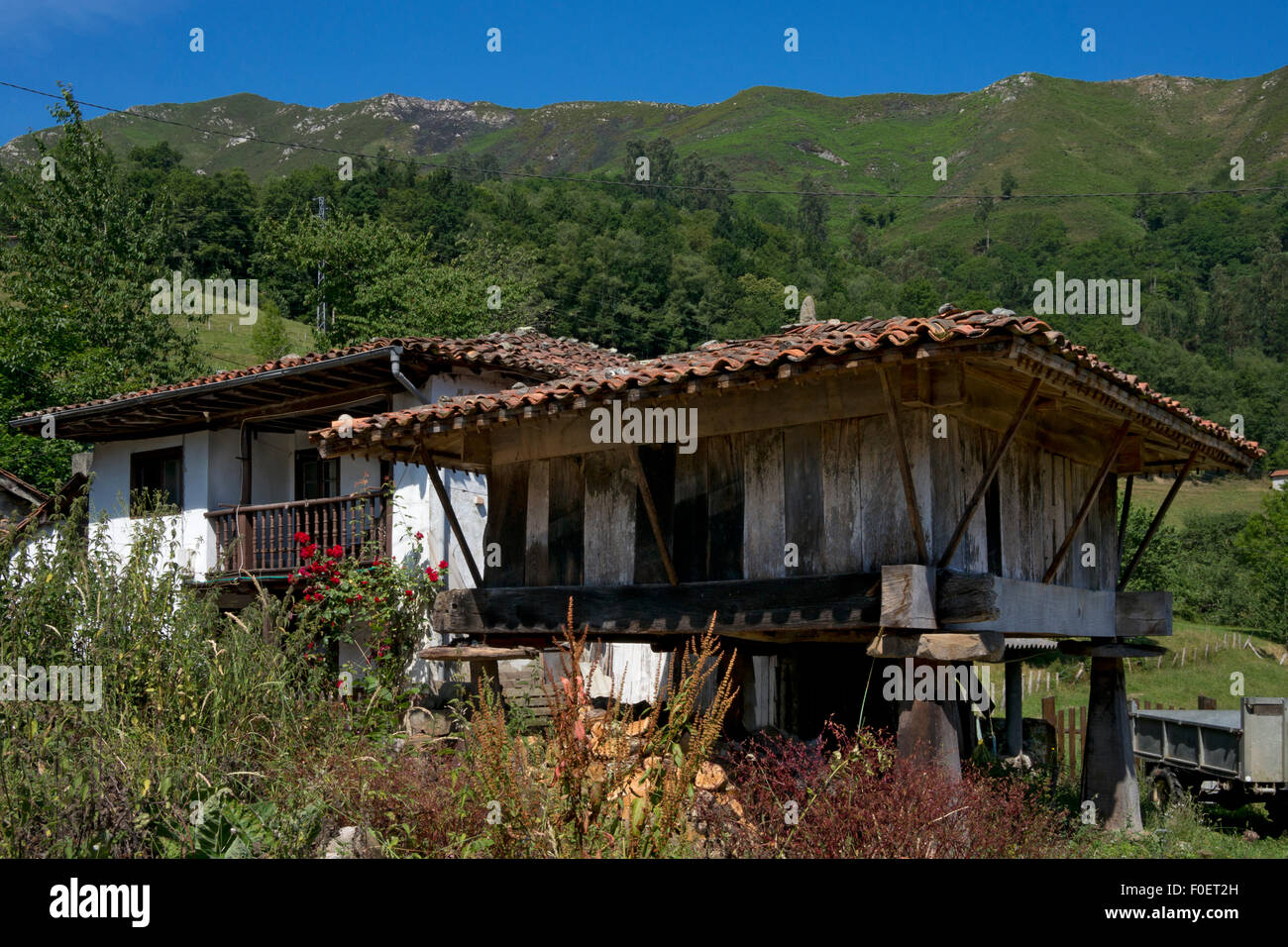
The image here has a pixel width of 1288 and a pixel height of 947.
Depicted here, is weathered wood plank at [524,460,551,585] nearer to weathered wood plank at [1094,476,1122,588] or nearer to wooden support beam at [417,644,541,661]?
wooden support beam at [417,644,541,661]

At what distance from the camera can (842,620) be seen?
24.1ft

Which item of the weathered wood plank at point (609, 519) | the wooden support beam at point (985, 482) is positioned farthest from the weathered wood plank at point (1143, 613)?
the weathered wood plank at point (609, 519)

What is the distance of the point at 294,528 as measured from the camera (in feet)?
50.4

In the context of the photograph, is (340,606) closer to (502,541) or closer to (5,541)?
(502,541)

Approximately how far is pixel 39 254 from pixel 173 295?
3.77 m

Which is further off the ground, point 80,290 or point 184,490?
point 80,290

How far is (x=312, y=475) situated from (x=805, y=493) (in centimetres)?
1158

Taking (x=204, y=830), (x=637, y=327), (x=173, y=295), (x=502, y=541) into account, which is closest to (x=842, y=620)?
(x=502, y=541)

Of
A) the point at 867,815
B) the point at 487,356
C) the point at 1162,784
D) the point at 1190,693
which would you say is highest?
the point at 487,356

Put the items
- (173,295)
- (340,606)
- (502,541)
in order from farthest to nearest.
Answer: (173,295), (340,606), (502,541)

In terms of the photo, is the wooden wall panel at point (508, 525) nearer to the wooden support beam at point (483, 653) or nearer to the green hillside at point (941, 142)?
the wooden support beam at point (483, 653)

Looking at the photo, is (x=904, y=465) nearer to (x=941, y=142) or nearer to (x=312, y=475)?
(x=312, y=475)

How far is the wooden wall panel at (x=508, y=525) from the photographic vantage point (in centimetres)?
938

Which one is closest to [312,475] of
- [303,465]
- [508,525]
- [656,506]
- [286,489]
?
[303,465]
